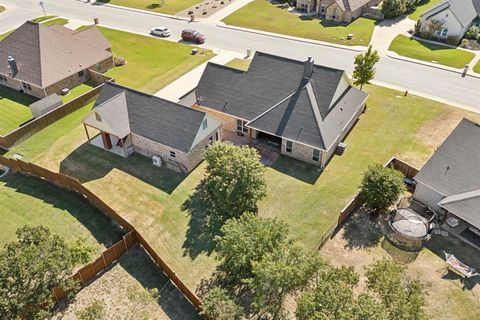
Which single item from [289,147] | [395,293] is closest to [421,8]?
[289,147]

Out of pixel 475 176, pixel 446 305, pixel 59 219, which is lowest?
pixel 59 219

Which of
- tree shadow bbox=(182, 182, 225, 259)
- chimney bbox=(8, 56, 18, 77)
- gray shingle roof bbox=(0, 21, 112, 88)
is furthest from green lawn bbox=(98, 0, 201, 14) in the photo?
tree shadow bbox=(182, 182, 225, 259)

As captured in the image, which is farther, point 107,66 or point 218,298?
point 107,66

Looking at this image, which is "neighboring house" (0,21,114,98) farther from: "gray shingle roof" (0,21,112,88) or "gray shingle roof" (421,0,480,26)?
"gray shingle roof" (421,0,480,26)

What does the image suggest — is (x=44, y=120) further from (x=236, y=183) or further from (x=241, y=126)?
(x=236, y=183)

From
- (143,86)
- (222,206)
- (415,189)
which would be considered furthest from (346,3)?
(222,206)

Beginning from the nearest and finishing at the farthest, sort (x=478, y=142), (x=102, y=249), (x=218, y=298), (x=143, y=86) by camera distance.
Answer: (x=218, y=298), (x=102, y=249), (x=478, y=142), (x=143, y=86)

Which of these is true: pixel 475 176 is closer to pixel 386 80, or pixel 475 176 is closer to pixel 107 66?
pixel 386 80
